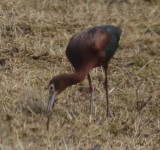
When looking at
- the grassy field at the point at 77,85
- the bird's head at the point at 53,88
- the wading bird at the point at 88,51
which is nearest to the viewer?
the grassy field at the point at 77,85

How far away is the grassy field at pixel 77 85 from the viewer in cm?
484

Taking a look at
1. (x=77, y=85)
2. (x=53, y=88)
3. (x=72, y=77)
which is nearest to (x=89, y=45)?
(x=72, y=77)

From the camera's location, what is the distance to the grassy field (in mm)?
4844

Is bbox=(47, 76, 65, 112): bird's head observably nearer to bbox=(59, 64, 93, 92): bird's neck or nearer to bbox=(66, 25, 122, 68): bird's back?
bbox=(59, 64, 93, 92): bird's neck

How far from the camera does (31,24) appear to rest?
7.37 m

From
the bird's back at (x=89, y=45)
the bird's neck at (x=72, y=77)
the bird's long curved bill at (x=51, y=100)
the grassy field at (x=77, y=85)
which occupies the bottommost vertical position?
the grassy field at (x=77, y=85)

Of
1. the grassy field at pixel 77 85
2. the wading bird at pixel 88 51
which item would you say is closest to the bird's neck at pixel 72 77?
the wading bird at pixel 88 51

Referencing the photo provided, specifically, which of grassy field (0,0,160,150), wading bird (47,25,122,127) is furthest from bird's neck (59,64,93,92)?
grassy field (0,0,160,150)

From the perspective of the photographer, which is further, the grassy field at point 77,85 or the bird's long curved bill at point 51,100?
the bird's long curved bill at point 51,100

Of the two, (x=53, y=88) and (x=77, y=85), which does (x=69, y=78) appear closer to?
(x=53, y=88)

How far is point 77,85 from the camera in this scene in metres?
6.18

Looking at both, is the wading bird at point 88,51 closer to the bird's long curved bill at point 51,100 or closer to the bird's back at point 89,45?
the bird's back at point 89,45

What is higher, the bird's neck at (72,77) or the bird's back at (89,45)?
the bird's back at (89,45)

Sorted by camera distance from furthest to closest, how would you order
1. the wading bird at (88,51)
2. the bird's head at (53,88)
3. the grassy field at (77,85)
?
1. the wading bird at (88,51)
2. the bird's head at (53,88)
3. the grassy field at (77,85)
